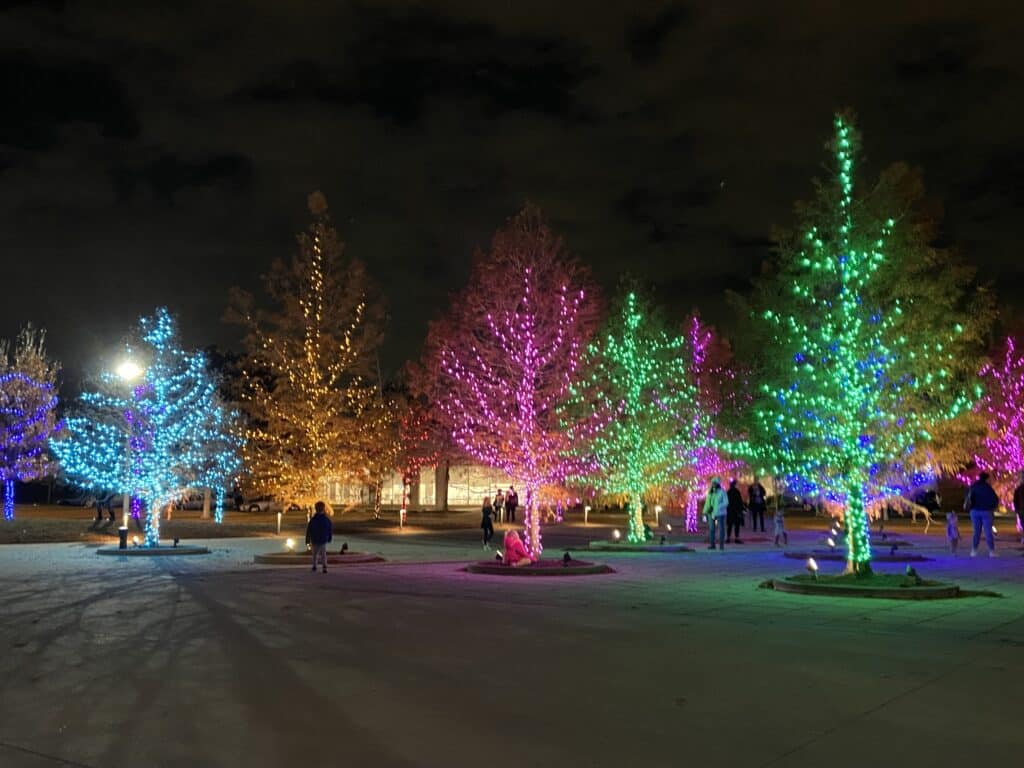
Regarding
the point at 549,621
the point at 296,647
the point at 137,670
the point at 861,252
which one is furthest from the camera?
the point at 861,252

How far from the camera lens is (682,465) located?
2897 centimetres

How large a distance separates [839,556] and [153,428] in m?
17.9

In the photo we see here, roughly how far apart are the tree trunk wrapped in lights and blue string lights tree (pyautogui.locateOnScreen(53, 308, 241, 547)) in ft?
31.7

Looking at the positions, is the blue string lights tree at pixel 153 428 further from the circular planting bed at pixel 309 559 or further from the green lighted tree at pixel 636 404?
the green lighted tree at pixel 636 404

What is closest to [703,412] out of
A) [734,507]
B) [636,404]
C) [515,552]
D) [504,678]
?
[734,507]

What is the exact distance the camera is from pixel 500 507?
48.4m

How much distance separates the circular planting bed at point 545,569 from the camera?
18.2 meters

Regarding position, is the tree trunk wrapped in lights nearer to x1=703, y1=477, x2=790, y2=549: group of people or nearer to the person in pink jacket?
x1=703, y1=477, x2=790, y2=549: group of people

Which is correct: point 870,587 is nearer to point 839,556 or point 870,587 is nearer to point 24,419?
point 839,556

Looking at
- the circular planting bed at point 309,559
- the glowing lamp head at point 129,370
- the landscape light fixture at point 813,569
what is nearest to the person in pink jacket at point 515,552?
the circular planting bed at point 309,559

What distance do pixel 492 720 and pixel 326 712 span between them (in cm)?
124

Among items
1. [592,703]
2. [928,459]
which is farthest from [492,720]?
[928,459]

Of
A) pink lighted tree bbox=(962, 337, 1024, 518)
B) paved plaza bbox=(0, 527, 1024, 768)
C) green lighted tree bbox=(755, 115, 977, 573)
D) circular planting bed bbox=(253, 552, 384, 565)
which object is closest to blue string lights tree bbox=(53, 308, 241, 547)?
circular planting bed bbox=(253, 552, 384, 565)

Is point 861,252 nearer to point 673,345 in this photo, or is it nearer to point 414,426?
point 673,345
